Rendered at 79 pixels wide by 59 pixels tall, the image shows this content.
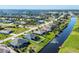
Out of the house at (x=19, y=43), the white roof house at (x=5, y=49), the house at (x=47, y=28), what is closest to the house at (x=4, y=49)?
the white roof house at (x=5, y=49)

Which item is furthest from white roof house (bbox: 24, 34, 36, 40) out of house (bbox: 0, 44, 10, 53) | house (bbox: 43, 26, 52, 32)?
house (bbox: 0, 44, 10, 53)

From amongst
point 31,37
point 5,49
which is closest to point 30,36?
point 31,37

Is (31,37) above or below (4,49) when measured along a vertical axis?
above

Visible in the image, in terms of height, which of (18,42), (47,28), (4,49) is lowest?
(4,49)

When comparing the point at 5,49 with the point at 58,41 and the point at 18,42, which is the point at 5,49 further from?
the point at 58,41

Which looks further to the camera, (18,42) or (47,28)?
(47,28)
